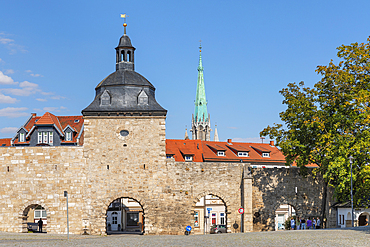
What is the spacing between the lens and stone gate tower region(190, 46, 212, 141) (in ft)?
405

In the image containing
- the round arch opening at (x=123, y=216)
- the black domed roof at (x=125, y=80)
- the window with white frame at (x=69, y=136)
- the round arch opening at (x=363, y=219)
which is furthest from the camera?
the window with white frame at (x=69, y=136)

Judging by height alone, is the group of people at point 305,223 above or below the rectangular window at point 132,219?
above

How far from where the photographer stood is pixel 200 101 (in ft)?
414

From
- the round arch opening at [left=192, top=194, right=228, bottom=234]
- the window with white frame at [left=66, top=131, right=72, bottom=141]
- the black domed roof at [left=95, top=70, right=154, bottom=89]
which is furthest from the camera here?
the window with white frame at [left=66, top=131, right=72, bottom=141]

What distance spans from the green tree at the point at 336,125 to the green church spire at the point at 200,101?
89.2 m

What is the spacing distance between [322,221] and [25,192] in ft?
74.5

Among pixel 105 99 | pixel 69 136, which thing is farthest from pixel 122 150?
pixel 69 136

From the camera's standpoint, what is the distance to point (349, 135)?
3088cm

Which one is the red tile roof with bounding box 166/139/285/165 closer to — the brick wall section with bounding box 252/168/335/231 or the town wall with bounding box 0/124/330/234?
the brick wall section with bounding box 252/168/335/231

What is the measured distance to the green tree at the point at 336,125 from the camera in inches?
1193

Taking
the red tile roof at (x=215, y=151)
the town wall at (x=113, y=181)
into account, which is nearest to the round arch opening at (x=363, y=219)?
the town wall at (x=113, y=181)

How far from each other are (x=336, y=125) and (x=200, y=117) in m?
93.1

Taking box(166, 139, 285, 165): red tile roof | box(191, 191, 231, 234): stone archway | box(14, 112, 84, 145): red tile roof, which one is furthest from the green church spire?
box(191, 191, 231, 234): stone archway

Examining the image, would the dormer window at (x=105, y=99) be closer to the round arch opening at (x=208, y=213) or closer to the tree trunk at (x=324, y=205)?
the tree trunk at (x=324, y=205)
